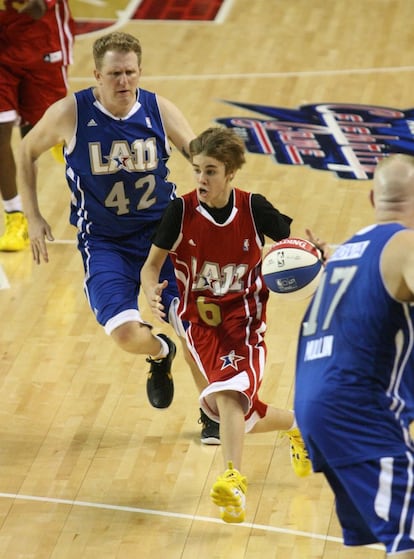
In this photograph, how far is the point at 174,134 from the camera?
639 cm

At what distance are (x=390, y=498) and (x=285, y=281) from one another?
156 centimetres

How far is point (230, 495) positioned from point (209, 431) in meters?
1.14

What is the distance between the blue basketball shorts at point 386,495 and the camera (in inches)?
164

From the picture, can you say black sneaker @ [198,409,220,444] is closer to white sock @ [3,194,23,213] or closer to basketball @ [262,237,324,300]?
basketball @ [262,237,324,300]

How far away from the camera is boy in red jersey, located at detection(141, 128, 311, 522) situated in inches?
217

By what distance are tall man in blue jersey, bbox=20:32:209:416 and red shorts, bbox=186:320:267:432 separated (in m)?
0.53

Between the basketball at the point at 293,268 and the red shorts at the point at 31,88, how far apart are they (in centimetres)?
376

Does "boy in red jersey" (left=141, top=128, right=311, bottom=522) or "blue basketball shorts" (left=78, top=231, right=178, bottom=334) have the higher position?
"boy in red jersey" (left=141, top=128, right=311, bottom=522)

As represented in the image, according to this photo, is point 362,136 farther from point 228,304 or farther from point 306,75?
point 228,304

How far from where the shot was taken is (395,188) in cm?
419

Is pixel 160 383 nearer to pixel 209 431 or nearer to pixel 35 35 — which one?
pixel 209 431

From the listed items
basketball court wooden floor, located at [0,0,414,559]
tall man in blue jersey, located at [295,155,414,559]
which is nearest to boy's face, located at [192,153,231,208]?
tall man in blue jersey, located at [295,155,414,559]

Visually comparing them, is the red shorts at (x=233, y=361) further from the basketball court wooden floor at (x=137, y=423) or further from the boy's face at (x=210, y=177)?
the boy's face at (x=210, y=177)

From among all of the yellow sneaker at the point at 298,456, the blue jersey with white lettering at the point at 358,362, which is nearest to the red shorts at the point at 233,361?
the yellow sneaker at the point at 298,456
